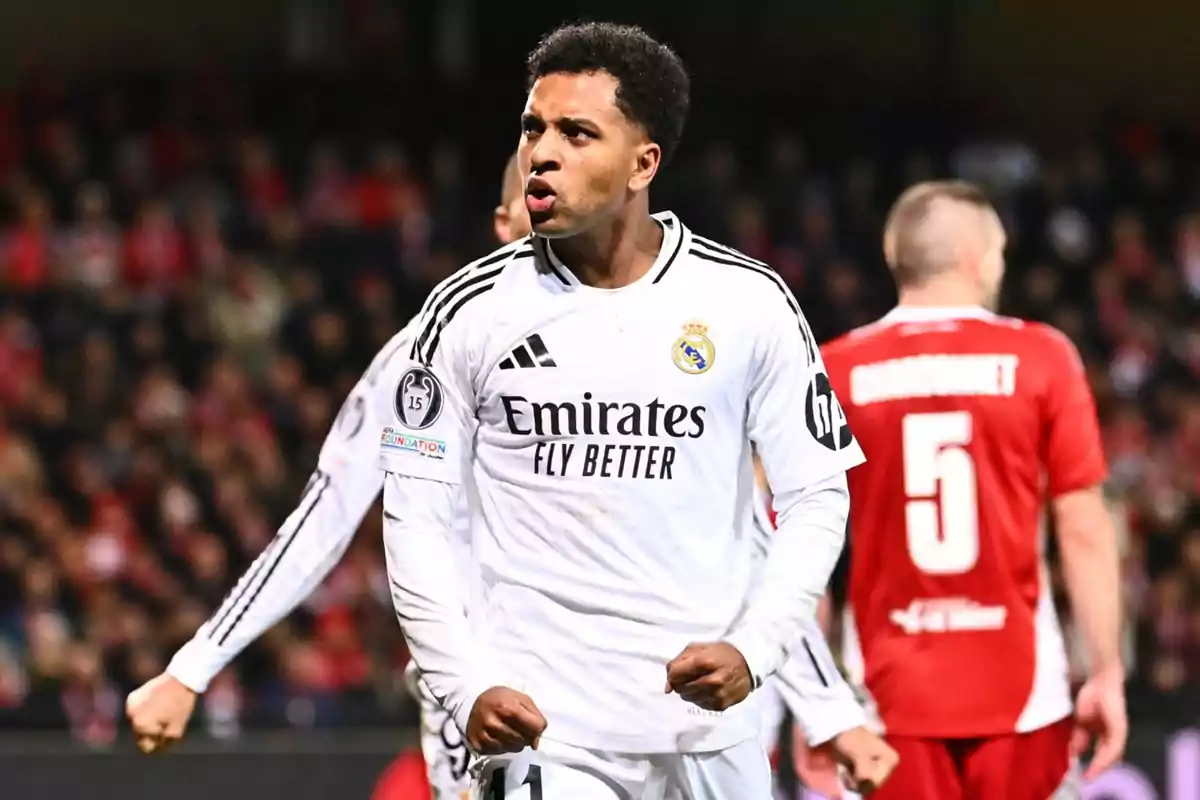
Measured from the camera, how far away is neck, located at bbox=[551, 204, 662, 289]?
131 inches

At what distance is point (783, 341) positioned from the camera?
131 inches

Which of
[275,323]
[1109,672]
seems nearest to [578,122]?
[1109,672]

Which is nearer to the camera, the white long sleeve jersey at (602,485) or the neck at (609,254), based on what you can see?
the white long sleeve jersey at (602,485)

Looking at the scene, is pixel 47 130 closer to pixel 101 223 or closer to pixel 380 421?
pixel 101 223

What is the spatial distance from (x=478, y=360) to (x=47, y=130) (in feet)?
38.6

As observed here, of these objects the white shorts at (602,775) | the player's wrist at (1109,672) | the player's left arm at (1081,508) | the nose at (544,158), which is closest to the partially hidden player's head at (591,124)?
the nose at (544,158)

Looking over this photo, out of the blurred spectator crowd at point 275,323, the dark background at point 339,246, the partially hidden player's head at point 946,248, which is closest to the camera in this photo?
the partially hidden player's head at point 946,248

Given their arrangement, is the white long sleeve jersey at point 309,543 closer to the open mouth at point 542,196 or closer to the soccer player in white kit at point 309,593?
the soccer player in white kit at point 309,593

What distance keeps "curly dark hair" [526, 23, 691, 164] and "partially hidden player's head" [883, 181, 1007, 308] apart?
1239 mm

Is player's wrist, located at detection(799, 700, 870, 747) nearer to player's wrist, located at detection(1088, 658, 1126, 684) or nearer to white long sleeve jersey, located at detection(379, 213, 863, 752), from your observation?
white long sleeve jersey, located at detection(379, 213, 863, 752)

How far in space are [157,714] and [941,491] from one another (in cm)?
168

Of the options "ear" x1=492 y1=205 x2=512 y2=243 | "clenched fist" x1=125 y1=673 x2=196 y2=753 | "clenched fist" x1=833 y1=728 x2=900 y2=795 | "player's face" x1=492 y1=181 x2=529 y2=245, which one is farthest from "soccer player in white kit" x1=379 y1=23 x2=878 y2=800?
"ear" x1=492 y1=205 x2=512 y2=243

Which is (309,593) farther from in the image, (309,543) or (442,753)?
(442,753)

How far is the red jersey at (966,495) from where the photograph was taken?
4355 mm
